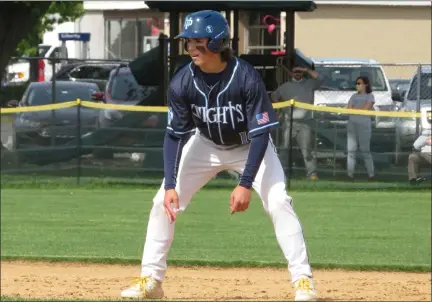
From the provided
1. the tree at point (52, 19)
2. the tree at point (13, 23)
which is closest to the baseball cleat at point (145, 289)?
the tree at point (13, 23)

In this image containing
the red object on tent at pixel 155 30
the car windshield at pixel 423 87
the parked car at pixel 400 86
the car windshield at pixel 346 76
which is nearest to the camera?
the car windshield at pixel 423 87

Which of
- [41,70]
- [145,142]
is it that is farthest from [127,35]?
[145,142]

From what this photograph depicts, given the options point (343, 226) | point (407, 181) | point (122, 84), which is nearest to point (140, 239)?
point (343, 226)

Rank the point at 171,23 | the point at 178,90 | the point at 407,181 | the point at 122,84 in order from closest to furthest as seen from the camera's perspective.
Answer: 1. the point at 178,90
2. the point at 407,181
3. the point at 171,23
4. the point at 122,84

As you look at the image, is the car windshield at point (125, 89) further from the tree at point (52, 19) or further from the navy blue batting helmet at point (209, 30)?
the navy blue batting helmet at point (209, 30)

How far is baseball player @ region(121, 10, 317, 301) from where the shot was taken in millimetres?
7375

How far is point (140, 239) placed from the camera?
12062mm

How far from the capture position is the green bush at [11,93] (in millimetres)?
21944

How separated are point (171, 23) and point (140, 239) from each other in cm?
835

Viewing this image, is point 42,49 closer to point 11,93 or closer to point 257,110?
point 11,93

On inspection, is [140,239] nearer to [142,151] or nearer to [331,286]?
[331,286]

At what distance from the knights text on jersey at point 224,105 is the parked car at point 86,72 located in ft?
52.9

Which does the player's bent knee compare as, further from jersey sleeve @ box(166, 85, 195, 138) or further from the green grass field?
the green grass field

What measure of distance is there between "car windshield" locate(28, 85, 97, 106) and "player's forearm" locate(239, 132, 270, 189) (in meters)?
14.3
